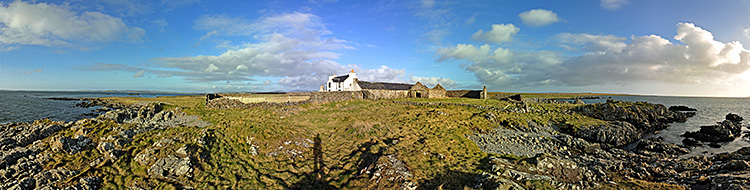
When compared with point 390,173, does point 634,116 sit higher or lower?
higher

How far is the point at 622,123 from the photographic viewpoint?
20641 mm

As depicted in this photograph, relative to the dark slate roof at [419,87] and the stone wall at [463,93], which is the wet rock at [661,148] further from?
the stone wall at [463,93]

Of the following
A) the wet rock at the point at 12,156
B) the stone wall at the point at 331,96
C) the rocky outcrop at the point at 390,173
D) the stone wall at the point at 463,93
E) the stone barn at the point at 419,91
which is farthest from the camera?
the stone wall at the point at 463,93

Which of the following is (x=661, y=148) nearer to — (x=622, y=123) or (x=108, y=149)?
(x=622, y=123)

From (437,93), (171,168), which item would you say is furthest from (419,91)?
(171,168)

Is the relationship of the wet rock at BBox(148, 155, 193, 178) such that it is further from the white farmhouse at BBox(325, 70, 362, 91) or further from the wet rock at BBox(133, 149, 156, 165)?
the white farmhouse at BBox(325, 70, 362, 91)

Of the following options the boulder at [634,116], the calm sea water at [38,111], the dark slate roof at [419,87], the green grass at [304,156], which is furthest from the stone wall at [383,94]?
the calm sea water at [38,111]

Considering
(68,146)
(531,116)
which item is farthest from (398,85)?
(68,146)

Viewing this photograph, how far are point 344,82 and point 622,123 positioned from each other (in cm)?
3469

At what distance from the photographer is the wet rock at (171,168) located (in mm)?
9625

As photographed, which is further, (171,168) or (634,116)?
(634,116)

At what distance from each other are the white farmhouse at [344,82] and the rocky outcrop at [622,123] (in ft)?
92.3

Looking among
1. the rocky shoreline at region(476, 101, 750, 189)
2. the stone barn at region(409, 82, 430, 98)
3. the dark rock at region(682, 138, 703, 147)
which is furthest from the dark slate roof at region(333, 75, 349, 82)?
the dark rock at region(682, 138, 703, 147)

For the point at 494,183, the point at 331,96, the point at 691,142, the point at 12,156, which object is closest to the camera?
the point at 494,183
